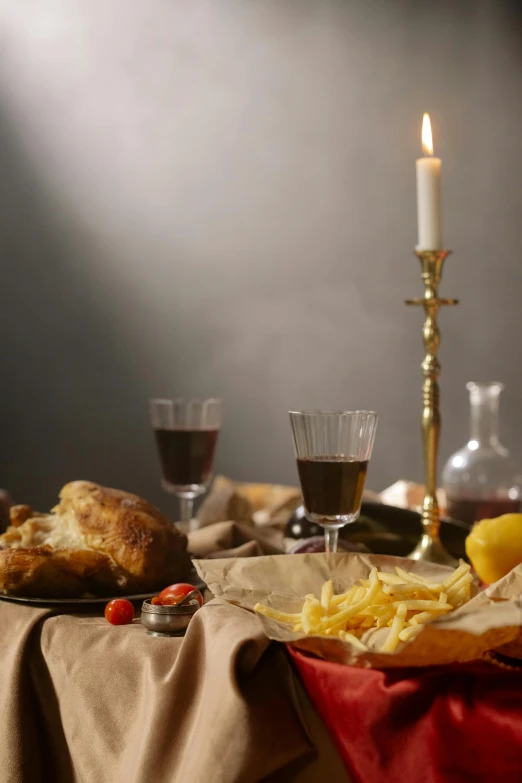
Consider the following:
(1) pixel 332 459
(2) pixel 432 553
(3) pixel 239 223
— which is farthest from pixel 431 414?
(3) pixel 239 223

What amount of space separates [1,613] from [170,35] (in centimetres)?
360

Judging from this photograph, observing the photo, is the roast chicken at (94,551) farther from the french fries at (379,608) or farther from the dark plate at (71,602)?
the french fries at (379,608)

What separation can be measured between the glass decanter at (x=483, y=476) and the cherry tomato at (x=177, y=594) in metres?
0.99

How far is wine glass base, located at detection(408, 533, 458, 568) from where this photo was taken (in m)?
1.64

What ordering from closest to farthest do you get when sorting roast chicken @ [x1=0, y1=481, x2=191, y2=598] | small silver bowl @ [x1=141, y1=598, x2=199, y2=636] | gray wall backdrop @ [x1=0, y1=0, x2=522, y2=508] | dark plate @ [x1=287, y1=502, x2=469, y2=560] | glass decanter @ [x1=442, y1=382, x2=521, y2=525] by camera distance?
1. small silver bowl @ [x1=141, y1=598, x2=199, y2=636]
2. roast chicken @ [x1=0, y1=481, x2=191, y2=598]
3. dark plate @ [x1=287, y1=502, x2=469, y2=560]
4. glass decanter @ [x1=442, y1=382, x2=521, y2=525]
5. gray wall backdrop @ [x1=0, y1=0, x2=522, y2=508]

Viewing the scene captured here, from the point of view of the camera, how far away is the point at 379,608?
1022 mm

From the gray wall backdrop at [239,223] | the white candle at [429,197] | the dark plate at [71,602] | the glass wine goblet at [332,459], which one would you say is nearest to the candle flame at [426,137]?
the white candle at [429,197]

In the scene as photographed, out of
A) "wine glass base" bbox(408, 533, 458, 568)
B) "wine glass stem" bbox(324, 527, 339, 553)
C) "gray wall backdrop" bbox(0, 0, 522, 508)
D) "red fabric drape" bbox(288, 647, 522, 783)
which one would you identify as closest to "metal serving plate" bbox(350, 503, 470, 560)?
"wine glass base" bbox(408, 533, 458, 568)

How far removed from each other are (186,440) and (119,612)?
2.13 feet

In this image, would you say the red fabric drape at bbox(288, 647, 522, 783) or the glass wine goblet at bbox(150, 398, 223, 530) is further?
the glass wine goblet at bbox(150, 398, 223, 530)

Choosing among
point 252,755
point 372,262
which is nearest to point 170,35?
point 372,262

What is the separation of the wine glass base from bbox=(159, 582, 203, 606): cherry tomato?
1.79 feet

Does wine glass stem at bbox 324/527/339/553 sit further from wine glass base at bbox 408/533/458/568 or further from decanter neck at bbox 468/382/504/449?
decanter neck at bbox 468/382/504/449

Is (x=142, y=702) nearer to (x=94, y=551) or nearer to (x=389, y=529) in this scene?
(x=94, y=551)
